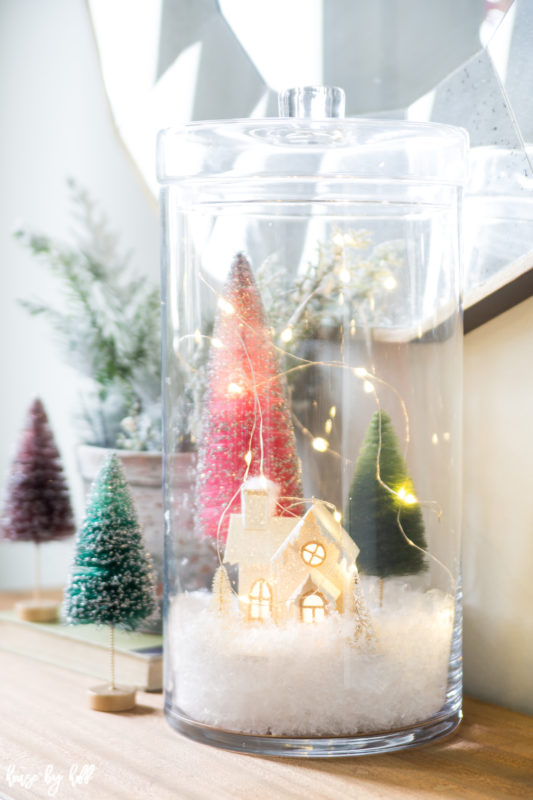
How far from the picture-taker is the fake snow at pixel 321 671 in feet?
2.12

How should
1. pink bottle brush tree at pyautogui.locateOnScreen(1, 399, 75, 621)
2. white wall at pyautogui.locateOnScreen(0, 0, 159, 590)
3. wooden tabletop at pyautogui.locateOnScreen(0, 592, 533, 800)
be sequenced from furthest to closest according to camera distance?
1. white wall at pyautogui.locateOnScreen(0, 0, 159, 590)
2. pink bottle brush tree at pyautogui.locateOnScreen(1, 399, 75, 621)
3. wooden tabletop at pyautogui.locateOnScreen(0, 592, 533, 800)

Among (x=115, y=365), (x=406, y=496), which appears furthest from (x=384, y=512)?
(x=115, y=365)

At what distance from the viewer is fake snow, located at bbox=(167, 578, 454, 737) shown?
645 millimetres

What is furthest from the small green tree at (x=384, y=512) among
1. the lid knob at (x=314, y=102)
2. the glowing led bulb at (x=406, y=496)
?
the lid knob at (x=314, y=102)

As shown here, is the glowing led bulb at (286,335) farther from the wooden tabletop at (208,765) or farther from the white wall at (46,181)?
the white wall at (46,181)

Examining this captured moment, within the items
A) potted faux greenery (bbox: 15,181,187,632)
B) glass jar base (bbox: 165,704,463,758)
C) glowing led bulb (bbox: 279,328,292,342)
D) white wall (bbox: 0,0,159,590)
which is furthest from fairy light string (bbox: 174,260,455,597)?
white wall (bbox: 0,0,159,590)

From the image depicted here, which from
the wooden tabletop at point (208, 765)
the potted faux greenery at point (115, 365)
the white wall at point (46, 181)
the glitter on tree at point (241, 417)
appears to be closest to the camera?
the wooden tabletop at point (208, 765)

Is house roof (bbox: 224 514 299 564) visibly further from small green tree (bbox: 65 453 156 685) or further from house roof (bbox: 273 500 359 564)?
small green tree (bbox: 65 453 156 685)

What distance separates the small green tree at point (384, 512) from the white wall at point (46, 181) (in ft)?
1.90

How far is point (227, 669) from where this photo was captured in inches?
26.0

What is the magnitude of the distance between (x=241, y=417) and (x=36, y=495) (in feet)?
1.43

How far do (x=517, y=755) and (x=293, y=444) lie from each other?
0.27m

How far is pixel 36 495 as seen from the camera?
3.43 ft

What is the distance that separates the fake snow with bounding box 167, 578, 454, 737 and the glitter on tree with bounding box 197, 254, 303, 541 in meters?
0.08
